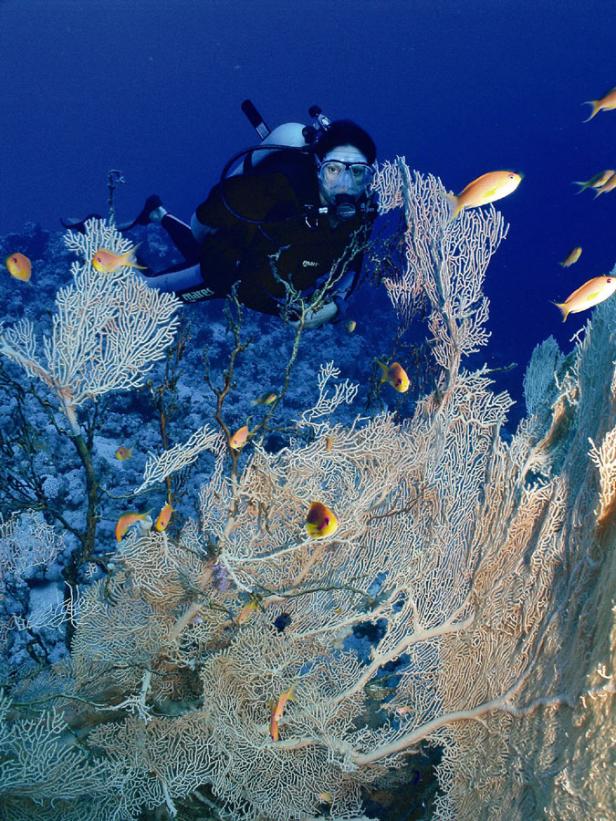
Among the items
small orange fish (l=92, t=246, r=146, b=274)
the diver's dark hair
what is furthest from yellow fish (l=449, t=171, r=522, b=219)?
small orange fish (l=92, t=246, r=146, b=274)

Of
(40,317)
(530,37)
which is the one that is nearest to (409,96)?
(530,37)

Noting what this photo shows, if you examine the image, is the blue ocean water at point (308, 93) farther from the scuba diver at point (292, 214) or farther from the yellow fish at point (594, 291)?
the yellow fish at point (594, 291)

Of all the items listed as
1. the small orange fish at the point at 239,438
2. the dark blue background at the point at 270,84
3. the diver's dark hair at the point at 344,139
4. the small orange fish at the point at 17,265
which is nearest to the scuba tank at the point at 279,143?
the diver's dark hair at the point at 344,139

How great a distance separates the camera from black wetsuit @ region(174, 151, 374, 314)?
4.58 metres

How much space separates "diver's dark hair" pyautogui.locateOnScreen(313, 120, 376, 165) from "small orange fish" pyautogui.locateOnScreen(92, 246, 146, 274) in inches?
105

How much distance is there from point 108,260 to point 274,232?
221cm

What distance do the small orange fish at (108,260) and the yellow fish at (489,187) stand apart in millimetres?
2421

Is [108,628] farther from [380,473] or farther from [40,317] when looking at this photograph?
[40,317]

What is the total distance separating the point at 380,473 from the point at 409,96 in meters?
101

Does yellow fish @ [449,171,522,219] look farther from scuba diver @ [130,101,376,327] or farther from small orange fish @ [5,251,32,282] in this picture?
small orange fish @ [5,251,32,282]

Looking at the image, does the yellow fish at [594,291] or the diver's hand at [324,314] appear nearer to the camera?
the yellow fish at [594,291]

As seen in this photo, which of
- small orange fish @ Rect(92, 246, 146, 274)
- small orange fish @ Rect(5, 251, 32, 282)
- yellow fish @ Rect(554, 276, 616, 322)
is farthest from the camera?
small orange fish @ Rect(5, 251, 32, 282)

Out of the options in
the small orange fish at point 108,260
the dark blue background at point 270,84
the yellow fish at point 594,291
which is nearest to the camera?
the small orange fish at point 108,260

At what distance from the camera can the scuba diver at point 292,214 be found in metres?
4.56
